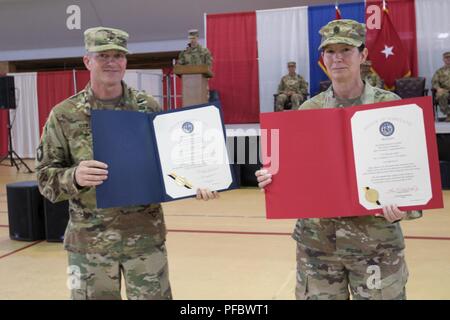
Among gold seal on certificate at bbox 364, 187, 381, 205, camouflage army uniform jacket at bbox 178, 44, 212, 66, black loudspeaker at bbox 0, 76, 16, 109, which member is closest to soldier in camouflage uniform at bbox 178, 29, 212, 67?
camouflage army uniform jacket at bbox 178, 44, 212, 66

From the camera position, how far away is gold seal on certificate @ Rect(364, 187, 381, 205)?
1401 millimetres

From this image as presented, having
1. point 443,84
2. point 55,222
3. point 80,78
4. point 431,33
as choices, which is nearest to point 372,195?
point 55,222

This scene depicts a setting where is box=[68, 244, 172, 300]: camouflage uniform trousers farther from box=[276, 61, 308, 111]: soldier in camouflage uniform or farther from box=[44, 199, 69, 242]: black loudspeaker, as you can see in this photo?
box=[276, 61, 308, 111]: soldier in camouflage uniform

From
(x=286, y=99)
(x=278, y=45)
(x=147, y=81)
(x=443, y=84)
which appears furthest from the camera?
(x=147, y=81)

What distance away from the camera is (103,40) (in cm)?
157

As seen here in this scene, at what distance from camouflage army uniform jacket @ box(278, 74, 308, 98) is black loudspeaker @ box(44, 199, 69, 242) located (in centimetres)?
605

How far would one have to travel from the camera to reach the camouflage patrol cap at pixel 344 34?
1455 millimetres

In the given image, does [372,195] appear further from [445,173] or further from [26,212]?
[445,173]

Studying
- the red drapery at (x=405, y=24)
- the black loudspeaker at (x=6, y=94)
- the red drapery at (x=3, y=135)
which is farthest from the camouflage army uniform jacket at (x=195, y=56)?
the red drapery at (x=3, y=135)

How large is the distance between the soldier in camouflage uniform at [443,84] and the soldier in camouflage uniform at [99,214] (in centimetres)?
723

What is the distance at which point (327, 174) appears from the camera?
146cm

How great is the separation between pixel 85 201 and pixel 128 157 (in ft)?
0.77

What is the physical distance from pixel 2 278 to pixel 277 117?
98.4 inches

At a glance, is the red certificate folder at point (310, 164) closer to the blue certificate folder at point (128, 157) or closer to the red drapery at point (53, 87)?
the blue certificate folder at point (128, 157)
